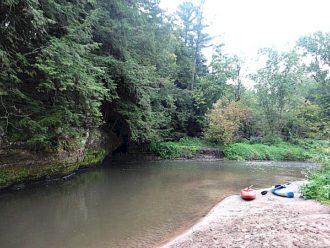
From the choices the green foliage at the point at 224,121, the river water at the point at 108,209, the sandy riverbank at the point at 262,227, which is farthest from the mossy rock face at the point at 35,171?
the green foliage at the point at 224,121

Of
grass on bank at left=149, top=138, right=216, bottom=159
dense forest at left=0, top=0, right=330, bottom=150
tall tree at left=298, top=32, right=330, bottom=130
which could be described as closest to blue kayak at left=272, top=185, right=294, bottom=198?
dense forest at left=0, top=0, right=330, bottom=150

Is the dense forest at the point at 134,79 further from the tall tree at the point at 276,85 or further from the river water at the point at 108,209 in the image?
the river water at the point at 108,209

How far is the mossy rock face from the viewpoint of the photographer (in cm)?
1060

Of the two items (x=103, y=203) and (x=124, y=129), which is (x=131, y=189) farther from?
Result: (x=124, y=129)

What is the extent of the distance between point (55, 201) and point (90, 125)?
543cm

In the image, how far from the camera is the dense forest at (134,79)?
9625 mm

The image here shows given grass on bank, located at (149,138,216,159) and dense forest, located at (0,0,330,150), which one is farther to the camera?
grass on bank, located at (149,138,216,159)

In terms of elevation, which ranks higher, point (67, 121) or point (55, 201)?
point (67, 121)

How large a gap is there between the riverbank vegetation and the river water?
225 centimetres

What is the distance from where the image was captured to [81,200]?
1031cm

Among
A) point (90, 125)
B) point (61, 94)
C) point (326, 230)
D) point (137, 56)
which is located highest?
point (137, 56)

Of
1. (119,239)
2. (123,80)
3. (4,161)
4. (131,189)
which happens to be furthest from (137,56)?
(119,239)

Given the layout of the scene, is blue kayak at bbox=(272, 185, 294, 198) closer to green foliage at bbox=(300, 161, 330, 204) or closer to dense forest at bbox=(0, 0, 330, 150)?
green foliage at bbox=(300, 161, 330, 204)

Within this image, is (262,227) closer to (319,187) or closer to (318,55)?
(319,187)
